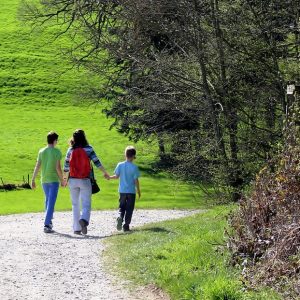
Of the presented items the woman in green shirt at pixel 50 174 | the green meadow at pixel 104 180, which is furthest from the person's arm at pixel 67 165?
the green meadow at pixel 104 180

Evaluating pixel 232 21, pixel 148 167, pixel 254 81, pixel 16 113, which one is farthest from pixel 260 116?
pixel 16 113

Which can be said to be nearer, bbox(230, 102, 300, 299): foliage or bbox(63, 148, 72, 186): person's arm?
bbox(230, 102, 300, 299): foliage

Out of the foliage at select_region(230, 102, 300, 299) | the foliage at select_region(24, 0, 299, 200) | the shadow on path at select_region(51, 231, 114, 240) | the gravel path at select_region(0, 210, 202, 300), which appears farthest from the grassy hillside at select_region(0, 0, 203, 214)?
the foliage at select_region(230, 102, 300, 299)

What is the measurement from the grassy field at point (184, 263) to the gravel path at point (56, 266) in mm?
305

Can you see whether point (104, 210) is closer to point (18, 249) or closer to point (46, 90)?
point (18, 249)

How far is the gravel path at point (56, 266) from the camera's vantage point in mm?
9562

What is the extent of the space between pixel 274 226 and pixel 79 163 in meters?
6.86

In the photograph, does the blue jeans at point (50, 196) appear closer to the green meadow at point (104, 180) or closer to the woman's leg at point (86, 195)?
the woman's leg at point (86, 195)

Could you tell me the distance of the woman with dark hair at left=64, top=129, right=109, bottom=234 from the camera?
16.0 meters

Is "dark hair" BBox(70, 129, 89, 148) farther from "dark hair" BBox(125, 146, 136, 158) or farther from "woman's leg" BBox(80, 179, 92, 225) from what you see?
"dark hair" BBox(125, 146, 136, 158)

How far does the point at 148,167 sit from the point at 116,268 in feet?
112

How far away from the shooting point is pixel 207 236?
1197cm

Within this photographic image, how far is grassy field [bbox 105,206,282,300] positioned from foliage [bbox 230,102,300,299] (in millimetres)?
237

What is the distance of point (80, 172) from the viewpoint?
16.1 metres
